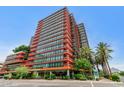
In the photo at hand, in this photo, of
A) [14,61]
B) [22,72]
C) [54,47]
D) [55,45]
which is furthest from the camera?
[14,61]

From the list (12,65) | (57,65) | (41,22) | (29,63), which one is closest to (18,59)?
(12,65)

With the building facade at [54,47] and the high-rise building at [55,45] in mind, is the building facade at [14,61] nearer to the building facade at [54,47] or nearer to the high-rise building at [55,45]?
the building facade at [54,47]

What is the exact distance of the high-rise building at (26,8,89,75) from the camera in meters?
48.9

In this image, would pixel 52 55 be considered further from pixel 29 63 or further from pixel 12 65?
pixel 12 65

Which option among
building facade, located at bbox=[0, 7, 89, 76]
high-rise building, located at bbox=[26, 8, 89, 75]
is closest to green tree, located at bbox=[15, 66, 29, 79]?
building facade, located at bbox=[0, 7, 89, 76]

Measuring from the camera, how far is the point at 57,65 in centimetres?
4906

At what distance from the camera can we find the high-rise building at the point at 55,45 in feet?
160

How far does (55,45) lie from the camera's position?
54.4 meters

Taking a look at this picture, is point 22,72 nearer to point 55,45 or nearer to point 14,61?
point 55,45

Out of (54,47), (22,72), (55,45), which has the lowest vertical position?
(22,72)

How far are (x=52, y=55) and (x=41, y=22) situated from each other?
88.7ft

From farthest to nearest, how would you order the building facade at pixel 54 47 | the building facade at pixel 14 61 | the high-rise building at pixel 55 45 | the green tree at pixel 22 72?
the building facade at pixel 14 61 < the green tree at pixel 22 72 < the building facade at pixel 54 47 < the high-rise building at pixel 55 45

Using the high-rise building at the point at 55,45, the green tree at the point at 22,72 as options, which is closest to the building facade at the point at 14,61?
the high-rise building at the point at 55,45

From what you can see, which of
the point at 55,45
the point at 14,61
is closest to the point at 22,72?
the point at 55,45
